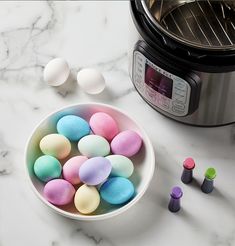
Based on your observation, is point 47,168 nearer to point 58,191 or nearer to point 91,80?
point 58,191

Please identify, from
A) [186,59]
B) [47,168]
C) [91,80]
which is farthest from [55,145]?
[186,59]

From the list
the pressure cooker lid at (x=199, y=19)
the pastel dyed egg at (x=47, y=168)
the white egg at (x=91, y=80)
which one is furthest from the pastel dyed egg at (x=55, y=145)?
the pressure cooker lid at (x=199, y=19)

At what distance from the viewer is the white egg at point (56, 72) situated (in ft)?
3.73

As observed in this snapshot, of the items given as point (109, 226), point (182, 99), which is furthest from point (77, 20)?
point (109, 226)

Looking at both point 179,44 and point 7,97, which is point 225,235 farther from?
point 7,97

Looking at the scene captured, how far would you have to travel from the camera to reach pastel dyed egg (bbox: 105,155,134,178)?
1.02m

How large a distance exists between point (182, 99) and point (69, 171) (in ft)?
0.74

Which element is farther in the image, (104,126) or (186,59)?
(104,126)

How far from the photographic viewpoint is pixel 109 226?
101 cm

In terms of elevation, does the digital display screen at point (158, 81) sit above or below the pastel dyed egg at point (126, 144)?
above

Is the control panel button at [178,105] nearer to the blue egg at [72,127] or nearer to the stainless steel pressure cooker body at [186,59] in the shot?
the stainless steel pressure cooker body at [186,59]

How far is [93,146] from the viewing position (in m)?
1.03

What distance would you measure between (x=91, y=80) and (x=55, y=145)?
162 millimetres

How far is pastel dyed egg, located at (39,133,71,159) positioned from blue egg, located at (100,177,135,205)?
10cm
